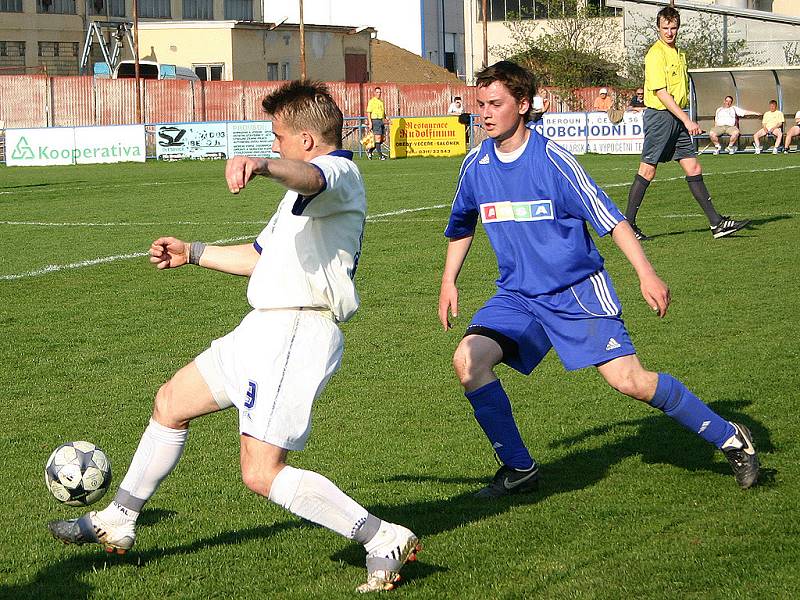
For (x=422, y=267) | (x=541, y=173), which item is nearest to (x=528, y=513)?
(x=541, y=173)

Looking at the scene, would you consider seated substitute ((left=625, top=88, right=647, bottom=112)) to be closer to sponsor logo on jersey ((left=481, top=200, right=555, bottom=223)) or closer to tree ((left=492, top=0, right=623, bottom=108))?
sponsor logo on jersey ((left=481, top=200, right=555, bottom=223))

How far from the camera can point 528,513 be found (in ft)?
15.6

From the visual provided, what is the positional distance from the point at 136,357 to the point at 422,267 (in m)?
4.25

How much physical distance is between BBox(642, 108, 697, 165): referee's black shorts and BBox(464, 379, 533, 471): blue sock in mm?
7439

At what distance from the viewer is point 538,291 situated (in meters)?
4.96

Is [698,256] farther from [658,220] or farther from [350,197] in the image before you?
[350,197]

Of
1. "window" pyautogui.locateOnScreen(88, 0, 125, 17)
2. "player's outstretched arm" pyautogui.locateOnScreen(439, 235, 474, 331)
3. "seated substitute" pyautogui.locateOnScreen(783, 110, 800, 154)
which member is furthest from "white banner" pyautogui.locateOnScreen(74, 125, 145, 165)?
"window" pyautogui.locateOnScreen(88, 0, 125, 17)

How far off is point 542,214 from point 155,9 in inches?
2695

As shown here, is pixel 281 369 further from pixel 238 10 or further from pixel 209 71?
pixel 238 10

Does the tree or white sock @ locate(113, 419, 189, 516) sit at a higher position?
the tree

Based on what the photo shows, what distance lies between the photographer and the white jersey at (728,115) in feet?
103

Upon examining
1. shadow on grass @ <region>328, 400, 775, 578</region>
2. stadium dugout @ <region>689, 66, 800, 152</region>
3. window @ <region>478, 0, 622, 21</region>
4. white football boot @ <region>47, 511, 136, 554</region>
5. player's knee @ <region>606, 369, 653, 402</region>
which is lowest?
shadow on grass @ <region>328, 400, 775, 578</region>

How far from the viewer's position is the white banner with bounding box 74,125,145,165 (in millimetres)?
33750

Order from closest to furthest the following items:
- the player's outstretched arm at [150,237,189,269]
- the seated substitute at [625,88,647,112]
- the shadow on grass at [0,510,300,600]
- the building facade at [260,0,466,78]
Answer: the shadow on grass at [0,510,300,600]
the player's outstretched arm at [150,237,189,269]
the seated substitute at [625,88,647,112]
the building facade at [260,0,466,78]
